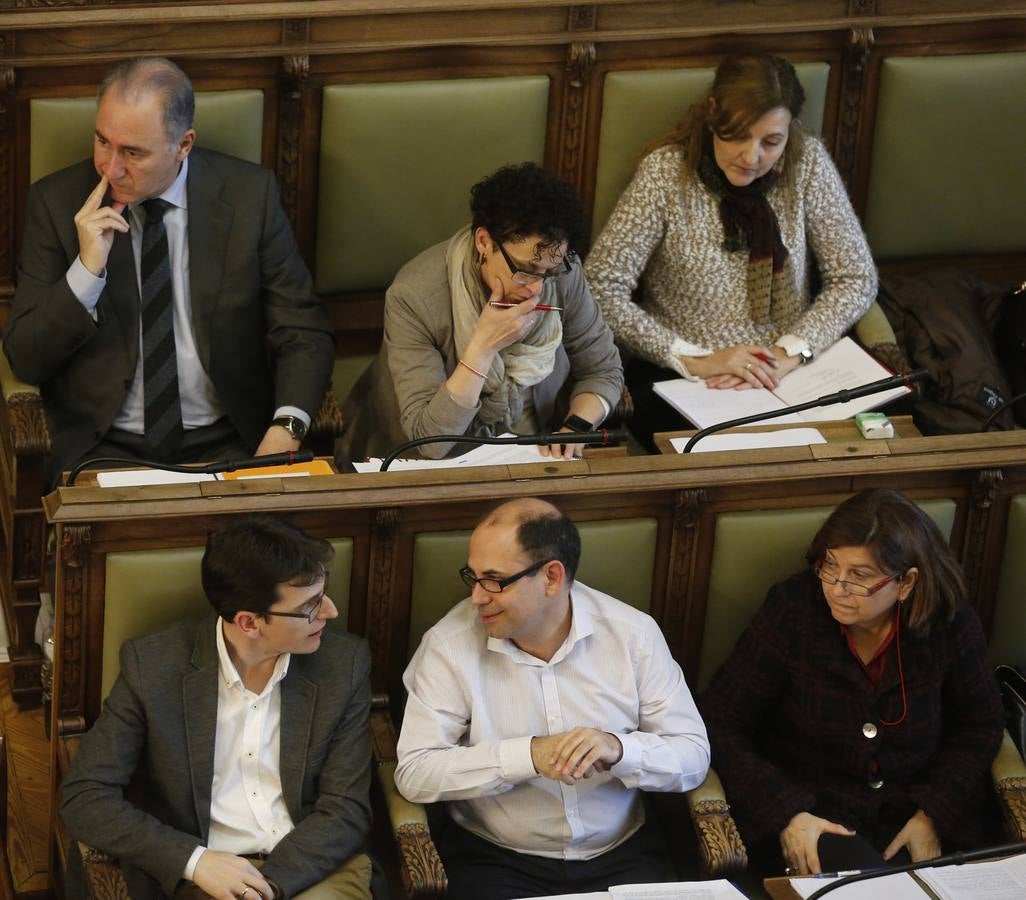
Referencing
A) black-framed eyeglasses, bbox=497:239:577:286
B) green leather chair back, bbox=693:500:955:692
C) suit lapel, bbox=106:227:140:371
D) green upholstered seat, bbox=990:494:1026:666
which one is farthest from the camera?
suit lapel, bbox=106:227:140:371

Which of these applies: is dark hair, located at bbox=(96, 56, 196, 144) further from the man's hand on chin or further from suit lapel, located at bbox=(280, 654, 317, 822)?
suit lapel, located at bbox=(280, 654, 317, 822)

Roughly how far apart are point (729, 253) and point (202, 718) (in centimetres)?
164

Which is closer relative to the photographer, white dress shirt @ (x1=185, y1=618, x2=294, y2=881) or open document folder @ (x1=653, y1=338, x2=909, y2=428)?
white dress shirt @ (x1=185, y1=618, x2=294, y2=881)

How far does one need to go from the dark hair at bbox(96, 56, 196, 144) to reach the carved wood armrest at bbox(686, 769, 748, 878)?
4.91 ft

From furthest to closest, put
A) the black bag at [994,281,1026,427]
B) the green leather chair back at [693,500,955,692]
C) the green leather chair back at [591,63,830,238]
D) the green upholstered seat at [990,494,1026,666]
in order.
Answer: the black bag at [994,281,1026,427], the green leather chair back at [591,63,830,238], the green upholstered seat at [990,494,1026,666], the green leather chair back at [693,500,955,692]

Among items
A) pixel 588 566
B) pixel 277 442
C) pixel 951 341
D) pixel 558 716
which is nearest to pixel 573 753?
pixel 558 716

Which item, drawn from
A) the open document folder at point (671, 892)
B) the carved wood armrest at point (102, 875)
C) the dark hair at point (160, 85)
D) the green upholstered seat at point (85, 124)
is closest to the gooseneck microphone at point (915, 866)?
the open document folder at point (671, 892)

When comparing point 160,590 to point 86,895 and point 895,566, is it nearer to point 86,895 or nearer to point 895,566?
point 86,895

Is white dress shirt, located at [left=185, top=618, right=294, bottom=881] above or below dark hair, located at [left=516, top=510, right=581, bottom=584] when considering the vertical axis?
below

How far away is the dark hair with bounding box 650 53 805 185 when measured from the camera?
3.65 m

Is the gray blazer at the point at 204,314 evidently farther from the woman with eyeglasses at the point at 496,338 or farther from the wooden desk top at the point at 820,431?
the wooden desk top at the point at 820,431

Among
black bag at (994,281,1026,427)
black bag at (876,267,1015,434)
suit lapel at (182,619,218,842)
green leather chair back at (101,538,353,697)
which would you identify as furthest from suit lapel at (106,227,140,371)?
black bag at (994,281,1026,427)

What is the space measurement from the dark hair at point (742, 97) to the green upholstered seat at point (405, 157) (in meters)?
0.33

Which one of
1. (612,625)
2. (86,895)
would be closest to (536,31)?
(612,625)
